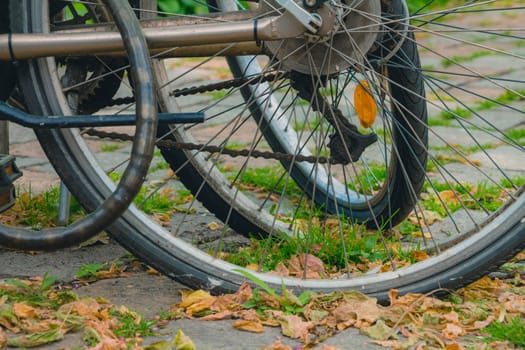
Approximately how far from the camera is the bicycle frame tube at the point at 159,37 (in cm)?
216

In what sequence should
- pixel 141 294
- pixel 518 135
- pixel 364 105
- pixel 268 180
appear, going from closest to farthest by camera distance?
pixel 141 294 < pixel 364 105 < pixel 268 180 < pixel 518 135

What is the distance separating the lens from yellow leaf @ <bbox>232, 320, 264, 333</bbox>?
7.07 ft

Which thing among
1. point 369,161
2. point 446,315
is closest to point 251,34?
point 446,315

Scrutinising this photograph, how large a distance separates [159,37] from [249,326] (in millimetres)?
668

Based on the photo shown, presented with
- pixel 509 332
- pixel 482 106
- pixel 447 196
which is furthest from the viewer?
pixel 482 106

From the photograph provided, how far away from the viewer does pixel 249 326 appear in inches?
85.3

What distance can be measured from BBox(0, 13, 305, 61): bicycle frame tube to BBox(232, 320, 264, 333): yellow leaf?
624mm

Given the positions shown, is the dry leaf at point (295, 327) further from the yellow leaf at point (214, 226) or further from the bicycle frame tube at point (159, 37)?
the yellow leaf at point (214, 226)

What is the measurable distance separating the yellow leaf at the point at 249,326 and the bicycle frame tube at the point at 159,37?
2.05ft

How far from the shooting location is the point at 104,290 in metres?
2.47

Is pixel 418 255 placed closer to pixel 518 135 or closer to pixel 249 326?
pixel 249 326

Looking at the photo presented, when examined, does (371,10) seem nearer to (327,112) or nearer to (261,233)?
(327,112)

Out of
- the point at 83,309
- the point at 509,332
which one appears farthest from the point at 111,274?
the point at 509,332

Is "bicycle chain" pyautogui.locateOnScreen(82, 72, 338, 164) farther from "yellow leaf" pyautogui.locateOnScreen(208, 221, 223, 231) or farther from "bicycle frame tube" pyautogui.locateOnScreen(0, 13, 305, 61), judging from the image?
"yellow leaf" pyautogui.locateOnScreen(208, 221, 223, 231)
